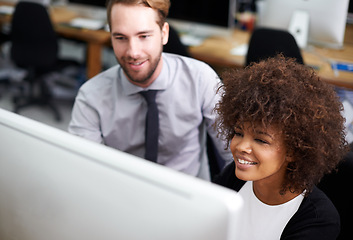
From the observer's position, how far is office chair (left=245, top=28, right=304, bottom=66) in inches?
72.1

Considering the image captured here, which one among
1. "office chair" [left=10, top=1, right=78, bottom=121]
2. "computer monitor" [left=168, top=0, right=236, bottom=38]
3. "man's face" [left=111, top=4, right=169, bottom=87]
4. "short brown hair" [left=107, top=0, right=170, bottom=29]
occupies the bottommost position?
"office chair" [left=10, top=1, right=78, bottom=121]

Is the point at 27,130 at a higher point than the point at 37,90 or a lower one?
higher

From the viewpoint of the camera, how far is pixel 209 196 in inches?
18.8

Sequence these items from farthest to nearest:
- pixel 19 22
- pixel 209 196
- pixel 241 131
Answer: pixel 19 22, pixel 241 131, pixel 209 196

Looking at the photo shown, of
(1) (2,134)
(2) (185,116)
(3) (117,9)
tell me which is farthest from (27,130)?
(2) (185,116)

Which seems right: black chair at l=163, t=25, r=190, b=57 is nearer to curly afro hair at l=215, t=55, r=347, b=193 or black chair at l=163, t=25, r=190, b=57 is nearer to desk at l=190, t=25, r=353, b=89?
curly afro hair at l=215, t=55, r=347, b=193

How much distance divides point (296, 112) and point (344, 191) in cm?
34

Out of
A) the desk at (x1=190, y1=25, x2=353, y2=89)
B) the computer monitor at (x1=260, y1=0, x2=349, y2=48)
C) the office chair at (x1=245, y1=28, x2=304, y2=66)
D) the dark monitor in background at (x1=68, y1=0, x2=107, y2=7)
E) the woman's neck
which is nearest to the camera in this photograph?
the woman's neck

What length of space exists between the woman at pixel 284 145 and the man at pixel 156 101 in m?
0.42

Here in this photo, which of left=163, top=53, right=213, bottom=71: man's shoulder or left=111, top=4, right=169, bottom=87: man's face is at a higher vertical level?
left=111, top=4, right=169, bottom=87: man's face

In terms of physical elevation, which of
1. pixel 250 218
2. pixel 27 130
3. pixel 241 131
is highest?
pixel 27 130

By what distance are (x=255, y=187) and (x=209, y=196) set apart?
513 millimetres

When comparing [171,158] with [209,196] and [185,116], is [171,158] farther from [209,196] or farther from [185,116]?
[209,196]

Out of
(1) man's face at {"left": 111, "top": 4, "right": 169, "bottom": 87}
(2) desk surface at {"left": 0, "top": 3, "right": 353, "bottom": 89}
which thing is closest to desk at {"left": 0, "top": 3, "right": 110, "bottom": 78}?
(2) desk surface at {"left": 0, "top": 3, "right": 353, "bottom": 89}
